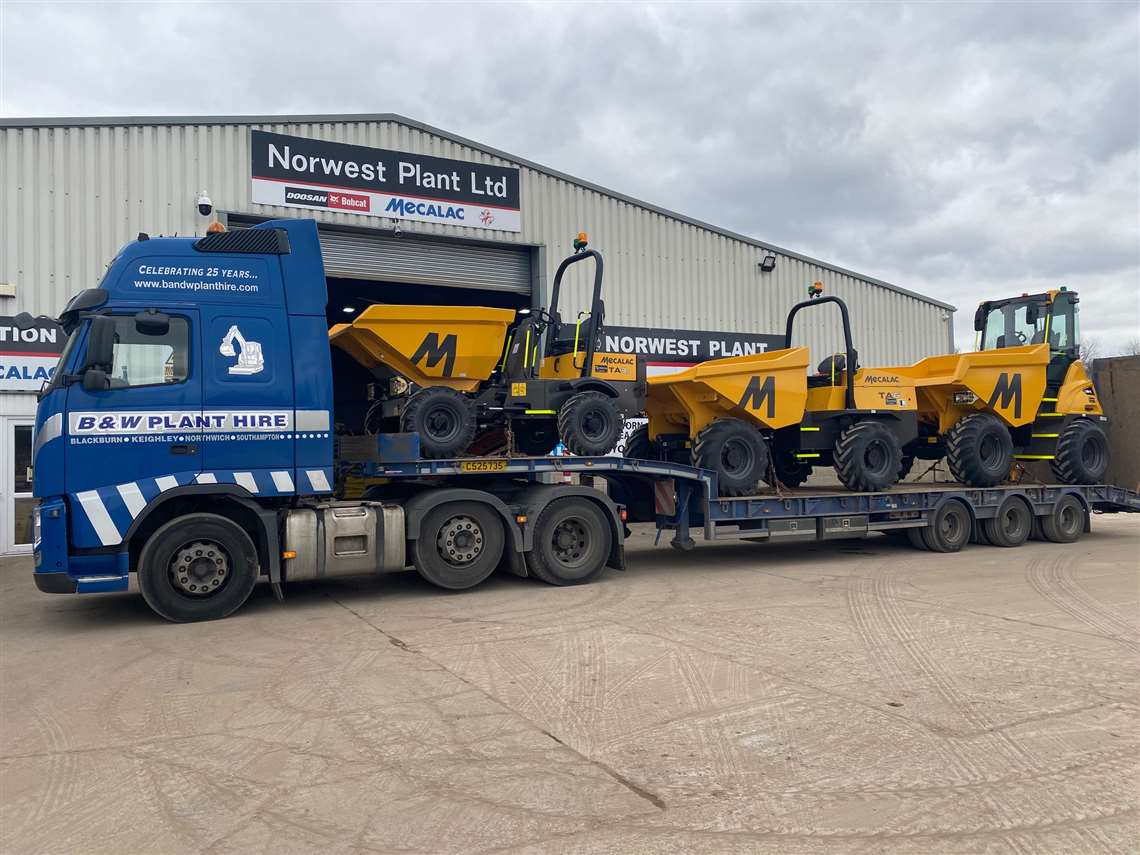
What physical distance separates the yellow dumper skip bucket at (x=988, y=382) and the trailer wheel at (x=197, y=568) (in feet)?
31.8

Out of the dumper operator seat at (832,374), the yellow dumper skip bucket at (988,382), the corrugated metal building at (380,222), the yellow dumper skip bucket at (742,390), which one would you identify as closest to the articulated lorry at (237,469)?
the yellow dumper skip bucket at (742,390)

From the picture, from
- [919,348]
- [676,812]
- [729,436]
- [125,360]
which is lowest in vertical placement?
[676,812]

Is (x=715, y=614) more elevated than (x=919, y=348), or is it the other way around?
(x=919, y=348)

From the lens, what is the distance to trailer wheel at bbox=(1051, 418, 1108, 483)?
47.3ft

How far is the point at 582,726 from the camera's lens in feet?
16.8

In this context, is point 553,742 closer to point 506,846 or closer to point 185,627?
point 506,846

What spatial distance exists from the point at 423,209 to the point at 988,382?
10.1m

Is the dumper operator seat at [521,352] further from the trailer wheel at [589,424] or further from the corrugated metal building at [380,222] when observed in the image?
the corrugated metal building at [380,222]

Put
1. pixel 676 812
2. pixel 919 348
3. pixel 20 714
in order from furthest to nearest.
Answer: pixel 919 348, pixel 20 714, pixel 676 812

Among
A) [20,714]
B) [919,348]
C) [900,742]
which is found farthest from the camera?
[919,348]

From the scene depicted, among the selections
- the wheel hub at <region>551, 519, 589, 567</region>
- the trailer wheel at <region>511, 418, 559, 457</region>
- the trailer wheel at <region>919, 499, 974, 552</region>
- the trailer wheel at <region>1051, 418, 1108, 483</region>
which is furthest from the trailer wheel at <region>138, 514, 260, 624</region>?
the trailer wheel at <region>1051, 418, 1108, 483</region>

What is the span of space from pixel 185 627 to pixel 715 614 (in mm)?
A: 4888

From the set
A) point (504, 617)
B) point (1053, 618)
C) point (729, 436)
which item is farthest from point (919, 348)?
point (504, 617)

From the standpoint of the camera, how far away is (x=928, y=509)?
1300 centimetres
